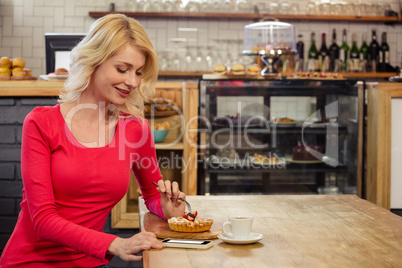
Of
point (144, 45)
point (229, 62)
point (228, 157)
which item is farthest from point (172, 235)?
point (229, 62)

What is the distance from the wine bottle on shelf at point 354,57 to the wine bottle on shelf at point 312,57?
40 cm

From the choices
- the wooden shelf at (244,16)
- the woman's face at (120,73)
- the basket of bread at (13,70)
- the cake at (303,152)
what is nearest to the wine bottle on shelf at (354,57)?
the wooden shelf at (244,16)

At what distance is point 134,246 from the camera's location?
1.45 m

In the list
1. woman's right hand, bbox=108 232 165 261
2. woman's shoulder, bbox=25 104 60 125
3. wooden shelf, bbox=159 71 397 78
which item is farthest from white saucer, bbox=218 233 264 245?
wooden shelf, bbox=159 71 397 78

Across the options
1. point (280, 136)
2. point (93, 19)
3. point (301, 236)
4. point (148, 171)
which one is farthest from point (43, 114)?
point (93, 19)

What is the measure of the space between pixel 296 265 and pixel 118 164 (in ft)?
2.59

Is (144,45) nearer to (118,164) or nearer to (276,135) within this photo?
(118,164)

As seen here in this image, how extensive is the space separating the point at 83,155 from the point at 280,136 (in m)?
2.05

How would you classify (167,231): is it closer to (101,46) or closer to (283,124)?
(101,46)

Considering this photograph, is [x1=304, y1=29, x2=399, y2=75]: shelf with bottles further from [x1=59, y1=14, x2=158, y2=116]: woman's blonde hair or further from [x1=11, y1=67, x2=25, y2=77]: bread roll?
[x1=59, y1=14, x2=158, y2=116]: woman's blonde hair

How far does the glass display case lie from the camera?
3.48m

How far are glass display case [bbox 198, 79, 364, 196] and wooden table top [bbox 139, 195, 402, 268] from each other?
127 cm

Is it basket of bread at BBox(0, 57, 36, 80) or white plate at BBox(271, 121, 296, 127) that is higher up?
basket of bread at BBox(0, 57, 36, 80)

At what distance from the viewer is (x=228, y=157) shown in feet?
11.7
